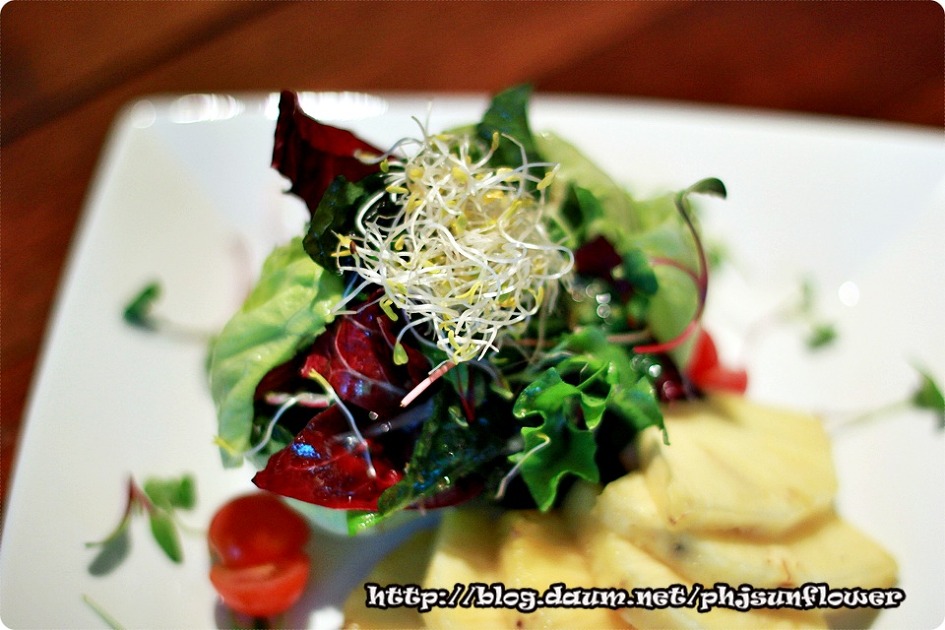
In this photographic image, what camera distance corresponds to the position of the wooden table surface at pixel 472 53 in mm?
2957

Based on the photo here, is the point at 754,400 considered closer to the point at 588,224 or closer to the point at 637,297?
the point at 637,297

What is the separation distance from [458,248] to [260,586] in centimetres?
86

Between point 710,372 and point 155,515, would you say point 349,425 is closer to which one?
point 155,515

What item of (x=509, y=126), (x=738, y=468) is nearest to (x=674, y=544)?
(x=738, y=468)

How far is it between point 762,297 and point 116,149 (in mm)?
2056

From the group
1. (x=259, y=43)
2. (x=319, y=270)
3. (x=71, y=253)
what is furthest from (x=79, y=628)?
(x=259, y=43)

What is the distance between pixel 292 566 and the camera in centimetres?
178

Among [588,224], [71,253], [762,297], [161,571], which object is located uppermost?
[71,253]

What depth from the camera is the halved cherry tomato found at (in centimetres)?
172

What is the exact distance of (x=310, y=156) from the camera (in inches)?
69.7

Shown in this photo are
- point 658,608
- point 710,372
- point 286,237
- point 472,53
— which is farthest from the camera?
point 472,53

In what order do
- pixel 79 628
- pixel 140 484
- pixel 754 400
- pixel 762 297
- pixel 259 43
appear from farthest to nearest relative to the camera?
pixel 259 43 < pixel 762 297 < pixel 754 400 < pixel 140 484 < pixel 79 628

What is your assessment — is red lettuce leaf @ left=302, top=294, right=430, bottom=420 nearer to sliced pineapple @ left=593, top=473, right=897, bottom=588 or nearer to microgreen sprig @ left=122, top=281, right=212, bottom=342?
sliced pineapple @ left=593, top=473, right=897, bottom=588

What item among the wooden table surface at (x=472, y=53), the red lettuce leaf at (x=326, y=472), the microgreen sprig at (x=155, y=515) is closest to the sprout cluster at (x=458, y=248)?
the red lettuce leaf at (x=326, y=472)
